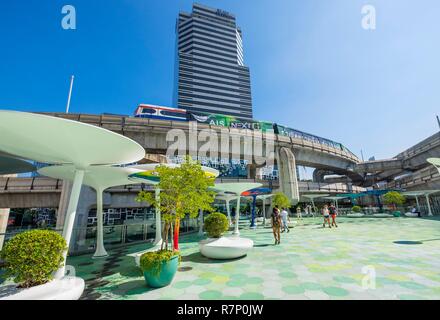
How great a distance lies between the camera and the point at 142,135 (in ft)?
68.6

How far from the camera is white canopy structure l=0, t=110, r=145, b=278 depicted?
167 inches

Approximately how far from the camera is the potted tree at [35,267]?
12.9 ft

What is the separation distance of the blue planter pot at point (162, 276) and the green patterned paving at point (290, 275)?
0.16 m

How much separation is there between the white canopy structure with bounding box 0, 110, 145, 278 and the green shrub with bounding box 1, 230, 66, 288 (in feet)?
2.93

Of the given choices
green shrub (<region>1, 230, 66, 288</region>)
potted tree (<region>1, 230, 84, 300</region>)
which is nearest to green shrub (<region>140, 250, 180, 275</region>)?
potted tree (<region>1, 230, 84, 300</region>)

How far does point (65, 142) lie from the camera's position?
16.8 ft

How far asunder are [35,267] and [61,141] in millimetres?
2845

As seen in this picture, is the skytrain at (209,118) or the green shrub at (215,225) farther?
the skytrain at (209,118)

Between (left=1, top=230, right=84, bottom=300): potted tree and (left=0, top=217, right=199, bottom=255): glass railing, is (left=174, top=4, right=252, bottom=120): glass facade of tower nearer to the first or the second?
(left=0, top=217, right=199, bottom=255): glass railing

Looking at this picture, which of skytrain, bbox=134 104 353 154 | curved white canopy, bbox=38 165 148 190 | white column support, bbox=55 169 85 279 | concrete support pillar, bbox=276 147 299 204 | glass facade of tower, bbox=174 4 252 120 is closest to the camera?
white column support, bbox=55 169 85 279

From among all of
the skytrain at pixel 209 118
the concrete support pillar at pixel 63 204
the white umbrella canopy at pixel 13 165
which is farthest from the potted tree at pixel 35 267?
the skytrain at pixel 209 118

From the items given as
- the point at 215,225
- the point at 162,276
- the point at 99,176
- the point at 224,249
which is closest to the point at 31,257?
the point at 162,276

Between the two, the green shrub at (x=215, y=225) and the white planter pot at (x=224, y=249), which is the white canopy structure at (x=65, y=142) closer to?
the white planter pot at (x=224, y=249)
